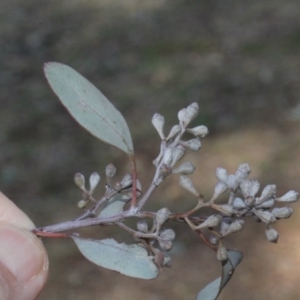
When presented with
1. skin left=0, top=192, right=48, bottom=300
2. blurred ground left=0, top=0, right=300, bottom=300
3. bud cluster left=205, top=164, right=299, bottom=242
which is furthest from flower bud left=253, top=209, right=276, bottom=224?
blurred ground left=0, top=0, right=300, bottom=300

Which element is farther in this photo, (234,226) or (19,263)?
(19,263)

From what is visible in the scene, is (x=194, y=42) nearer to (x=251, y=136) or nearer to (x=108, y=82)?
(x=108, y=82)

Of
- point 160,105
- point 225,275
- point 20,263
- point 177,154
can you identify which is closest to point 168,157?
point 177,154

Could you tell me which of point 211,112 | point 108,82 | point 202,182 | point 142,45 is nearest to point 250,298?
point 202,182

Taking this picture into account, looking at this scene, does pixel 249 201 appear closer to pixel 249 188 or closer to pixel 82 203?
pixel 249 188

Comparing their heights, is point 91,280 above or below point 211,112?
below

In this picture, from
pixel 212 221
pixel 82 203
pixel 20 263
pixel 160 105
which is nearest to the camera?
pixel 212 221

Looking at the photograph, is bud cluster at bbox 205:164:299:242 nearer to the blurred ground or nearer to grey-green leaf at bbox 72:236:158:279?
grey-green leaf at bbox 72:236:158:279
